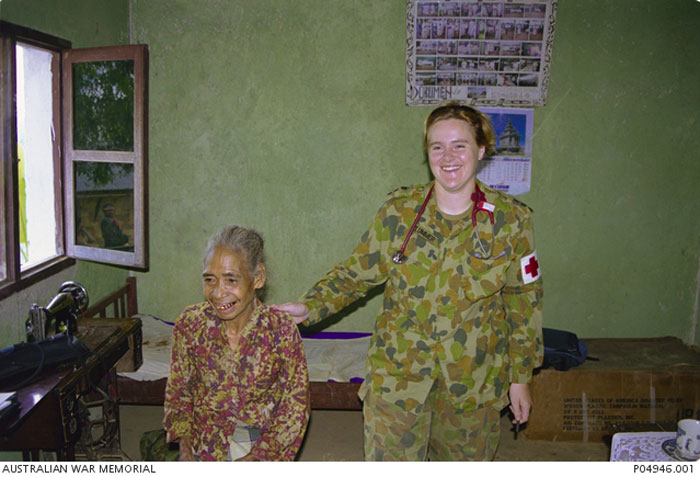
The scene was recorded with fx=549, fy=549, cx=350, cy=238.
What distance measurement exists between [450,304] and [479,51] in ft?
8.43

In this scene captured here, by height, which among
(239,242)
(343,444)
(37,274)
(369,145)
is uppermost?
(369,145)

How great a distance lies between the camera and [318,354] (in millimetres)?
3689

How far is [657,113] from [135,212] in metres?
3.70

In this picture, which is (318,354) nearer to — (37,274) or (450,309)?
(37,274)

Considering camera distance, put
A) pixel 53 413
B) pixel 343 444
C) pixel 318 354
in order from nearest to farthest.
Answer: pixel 53 413 < pixel 343 444 < pixel 318 354

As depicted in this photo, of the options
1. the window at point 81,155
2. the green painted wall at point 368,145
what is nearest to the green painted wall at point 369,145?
the green painted wall at point 368,145

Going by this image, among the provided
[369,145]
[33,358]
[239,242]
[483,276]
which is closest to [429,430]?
[483,276]

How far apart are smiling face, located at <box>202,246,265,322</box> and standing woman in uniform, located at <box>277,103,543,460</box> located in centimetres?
18

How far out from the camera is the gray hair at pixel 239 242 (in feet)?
6.02

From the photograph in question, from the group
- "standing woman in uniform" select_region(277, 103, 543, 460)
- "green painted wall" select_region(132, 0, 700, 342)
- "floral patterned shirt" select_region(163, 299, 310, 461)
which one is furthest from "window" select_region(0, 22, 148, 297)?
"standing woman in uniform" select_region(277, 103, 543, 460)

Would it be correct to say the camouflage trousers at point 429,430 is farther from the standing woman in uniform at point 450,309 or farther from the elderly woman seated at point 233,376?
the elderly woman seated at point 233,376

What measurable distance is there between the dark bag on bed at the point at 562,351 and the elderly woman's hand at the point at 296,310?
2098 millimetres

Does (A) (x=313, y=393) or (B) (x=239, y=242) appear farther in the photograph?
(A) (x=313, y=393)

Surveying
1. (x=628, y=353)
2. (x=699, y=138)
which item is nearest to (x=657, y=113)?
(x=699, y=138)
